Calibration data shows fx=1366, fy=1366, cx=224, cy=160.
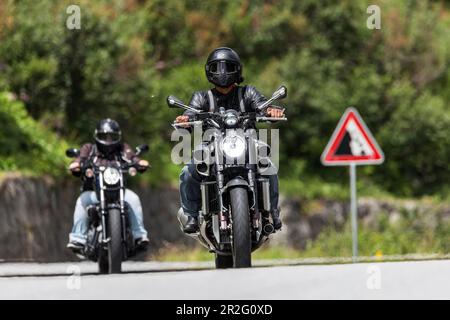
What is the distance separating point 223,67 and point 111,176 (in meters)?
2.58

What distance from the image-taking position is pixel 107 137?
14016 millimetres

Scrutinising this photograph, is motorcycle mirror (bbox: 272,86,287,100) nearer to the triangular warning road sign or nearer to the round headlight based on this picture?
the round headlight

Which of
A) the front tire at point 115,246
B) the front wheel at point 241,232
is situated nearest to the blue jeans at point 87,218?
the front tire at point 115,246

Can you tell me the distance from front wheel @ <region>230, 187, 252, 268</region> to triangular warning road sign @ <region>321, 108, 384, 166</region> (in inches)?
294

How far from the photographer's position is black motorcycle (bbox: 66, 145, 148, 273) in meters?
12.9

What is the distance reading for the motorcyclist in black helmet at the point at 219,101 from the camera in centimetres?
1130

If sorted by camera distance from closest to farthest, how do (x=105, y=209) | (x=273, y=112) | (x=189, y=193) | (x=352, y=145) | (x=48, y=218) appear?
1. (x=273, y=112)
2. (x=189, y=193)
3. (x=105, y=209)
4. (x=352, y=145)
5. (x=48, y=218)

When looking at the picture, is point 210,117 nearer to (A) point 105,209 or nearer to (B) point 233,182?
(B) point 233,182

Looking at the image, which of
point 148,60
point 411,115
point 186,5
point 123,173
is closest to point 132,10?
point 148,60

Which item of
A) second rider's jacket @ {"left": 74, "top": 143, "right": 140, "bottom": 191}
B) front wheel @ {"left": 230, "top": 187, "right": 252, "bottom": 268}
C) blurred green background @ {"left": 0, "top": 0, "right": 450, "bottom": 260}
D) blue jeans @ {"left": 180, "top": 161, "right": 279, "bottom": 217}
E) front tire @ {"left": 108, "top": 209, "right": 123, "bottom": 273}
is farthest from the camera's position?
blurred green background @ {"left": 0, "top": 0, "right": 450, "bottom": 260}

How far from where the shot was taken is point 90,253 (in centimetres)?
1326

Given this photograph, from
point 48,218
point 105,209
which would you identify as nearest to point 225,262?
point 105,209

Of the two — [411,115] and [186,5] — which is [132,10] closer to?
[186,5]

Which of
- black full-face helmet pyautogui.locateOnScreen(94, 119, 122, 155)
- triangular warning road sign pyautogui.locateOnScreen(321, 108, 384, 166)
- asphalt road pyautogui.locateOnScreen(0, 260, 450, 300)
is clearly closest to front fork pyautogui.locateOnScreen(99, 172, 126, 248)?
black full-face helmet pyautogui.locateOnScreen(94, 119, 122, 155)
